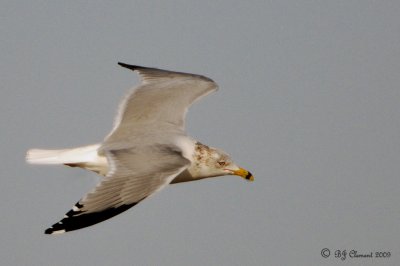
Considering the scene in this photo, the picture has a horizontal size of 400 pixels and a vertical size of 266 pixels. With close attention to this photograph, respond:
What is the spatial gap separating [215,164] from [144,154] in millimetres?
1482

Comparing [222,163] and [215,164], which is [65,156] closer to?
[215,164]

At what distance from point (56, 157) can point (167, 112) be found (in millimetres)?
1574

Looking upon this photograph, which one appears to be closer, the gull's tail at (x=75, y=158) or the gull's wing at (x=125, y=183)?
the gull's wing at (x=125, y=183)

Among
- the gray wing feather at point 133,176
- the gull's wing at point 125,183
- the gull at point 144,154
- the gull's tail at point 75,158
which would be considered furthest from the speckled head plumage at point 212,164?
the gull's tail at point 75,158

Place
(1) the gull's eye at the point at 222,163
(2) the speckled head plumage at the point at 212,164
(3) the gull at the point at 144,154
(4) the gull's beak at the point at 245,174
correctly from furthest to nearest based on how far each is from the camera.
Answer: (4) the gull's beak at the point at 245,174
(1) the gull's eye at the point at 222,163
(2) the speckled head plumage at the point at 212,164
(3) the gull at the point at 144,154

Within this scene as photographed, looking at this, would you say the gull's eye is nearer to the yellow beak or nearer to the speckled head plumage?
the speckled head plumage

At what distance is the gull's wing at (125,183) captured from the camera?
26.8 ft

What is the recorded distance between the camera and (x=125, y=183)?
8789mm

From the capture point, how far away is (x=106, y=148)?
1005cm

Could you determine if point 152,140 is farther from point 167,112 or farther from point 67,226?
point 67,226

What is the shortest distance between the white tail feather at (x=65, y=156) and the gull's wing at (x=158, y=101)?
0.28m

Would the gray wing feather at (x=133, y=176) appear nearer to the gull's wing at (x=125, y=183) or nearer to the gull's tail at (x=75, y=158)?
the gull's wing at (x=125, y=183)

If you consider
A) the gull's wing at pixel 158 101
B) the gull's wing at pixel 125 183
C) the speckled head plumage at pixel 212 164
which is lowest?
the gull's wing at pixel 125 183

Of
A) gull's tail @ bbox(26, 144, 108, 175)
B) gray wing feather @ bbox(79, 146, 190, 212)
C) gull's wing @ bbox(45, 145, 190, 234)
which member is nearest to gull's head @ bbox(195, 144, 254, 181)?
gull's wing @ bbox(45, 145, 190, 234)
